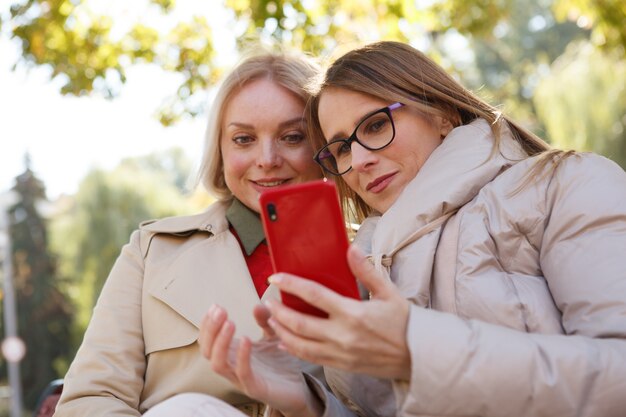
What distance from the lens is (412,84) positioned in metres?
2.61

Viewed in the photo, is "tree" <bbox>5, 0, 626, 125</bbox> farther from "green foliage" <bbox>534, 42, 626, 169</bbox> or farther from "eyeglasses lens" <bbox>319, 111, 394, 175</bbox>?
"green foliage" <bbox>534, 42, 626, 169</bbox>

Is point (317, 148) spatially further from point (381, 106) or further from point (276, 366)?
point (276, 366)

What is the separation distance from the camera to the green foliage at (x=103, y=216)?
24188 mm

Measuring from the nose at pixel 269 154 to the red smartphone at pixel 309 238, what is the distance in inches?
52.6

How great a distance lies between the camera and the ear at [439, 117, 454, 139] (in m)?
2.66

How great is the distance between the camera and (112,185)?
2494cm

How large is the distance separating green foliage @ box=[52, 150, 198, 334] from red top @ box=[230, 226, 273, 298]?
20973 mm

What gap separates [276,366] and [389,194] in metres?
0.74

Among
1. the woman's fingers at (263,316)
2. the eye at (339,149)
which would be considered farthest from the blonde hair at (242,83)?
the woman's fingers at (263,316)

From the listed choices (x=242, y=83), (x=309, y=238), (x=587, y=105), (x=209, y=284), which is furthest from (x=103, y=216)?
(x=309, y=238)

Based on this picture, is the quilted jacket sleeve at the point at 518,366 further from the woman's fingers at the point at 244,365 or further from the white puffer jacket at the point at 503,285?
the woman's fingers at the point at 244,365

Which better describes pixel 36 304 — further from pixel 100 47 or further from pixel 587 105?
pixel 100 47

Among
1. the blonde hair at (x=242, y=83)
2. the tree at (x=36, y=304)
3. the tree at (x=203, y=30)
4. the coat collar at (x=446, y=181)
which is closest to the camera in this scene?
the coat collar at (x=446, y=181)

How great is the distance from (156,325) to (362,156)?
A: 3.18ft
